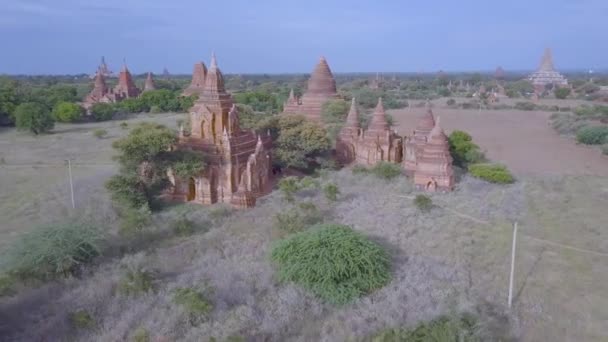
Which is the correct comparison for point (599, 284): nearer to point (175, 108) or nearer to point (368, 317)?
point (368, 317)

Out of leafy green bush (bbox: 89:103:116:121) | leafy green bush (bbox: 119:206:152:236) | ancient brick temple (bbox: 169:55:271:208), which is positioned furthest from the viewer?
leafy green bush (bbox: 89:103:116:121)

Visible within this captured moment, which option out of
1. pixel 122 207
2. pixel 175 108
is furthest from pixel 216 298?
pixel 175 108

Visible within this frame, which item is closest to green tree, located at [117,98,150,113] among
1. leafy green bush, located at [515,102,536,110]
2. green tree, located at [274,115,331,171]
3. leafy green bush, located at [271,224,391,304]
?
green tree, located at [274,115,331,171]

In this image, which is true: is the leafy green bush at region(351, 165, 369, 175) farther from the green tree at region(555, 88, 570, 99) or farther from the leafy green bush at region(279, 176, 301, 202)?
the green tree at region(555, 88, 570, 99)

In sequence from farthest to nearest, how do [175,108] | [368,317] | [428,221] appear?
[175,108] → [428,221] → [368,317]

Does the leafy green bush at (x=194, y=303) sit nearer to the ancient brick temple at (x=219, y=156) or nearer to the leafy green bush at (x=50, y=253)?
the leafy green bush at (x=50, y=253)

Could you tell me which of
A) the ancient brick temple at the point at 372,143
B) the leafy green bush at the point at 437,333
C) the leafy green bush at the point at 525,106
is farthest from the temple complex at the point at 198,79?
the leafy green bush at the point at 525,106

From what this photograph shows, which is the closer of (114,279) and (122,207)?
(114,279)
